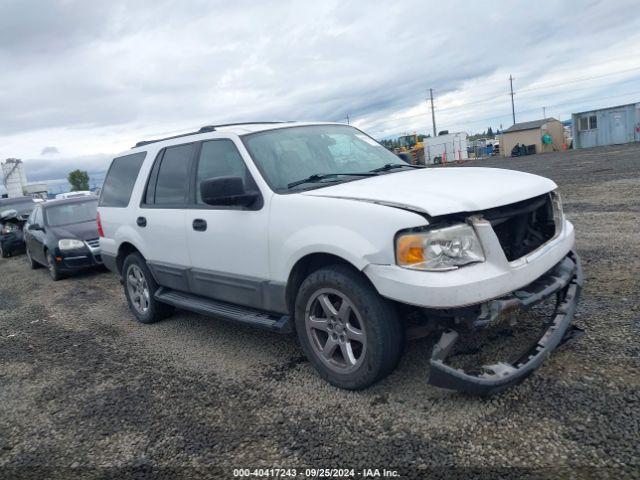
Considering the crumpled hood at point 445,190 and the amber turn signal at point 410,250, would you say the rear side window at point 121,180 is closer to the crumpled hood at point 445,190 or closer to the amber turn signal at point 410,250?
the crumpled hood at point 445,190

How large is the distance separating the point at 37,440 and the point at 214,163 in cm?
245

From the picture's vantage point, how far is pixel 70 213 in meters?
10.3

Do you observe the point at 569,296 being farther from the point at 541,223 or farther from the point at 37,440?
the point at 37,440

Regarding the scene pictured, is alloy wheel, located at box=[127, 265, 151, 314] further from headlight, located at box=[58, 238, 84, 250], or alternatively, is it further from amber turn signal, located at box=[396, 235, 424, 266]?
headlight, located at box=[58, 238, 84, 250]

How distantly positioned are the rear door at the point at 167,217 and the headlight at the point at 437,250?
2393 millimetres

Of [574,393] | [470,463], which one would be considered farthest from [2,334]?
[574,393]

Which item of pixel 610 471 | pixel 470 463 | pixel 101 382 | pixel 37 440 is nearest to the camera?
pixel 610 471

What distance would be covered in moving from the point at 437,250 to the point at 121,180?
13.9 ft

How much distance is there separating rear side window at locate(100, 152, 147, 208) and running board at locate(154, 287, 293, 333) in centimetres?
122

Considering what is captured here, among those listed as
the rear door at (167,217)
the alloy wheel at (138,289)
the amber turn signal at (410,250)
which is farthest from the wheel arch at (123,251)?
the amber turn signal at (410,250)

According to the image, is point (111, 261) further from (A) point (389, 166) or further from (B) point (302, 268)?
(A) point (389, 166)

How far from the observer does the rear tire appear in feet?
17.9

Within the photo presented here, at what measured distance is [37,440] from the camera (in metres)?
3.41

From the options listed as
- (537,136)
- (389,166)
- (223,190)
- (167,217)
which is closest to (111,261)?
(167,217)
